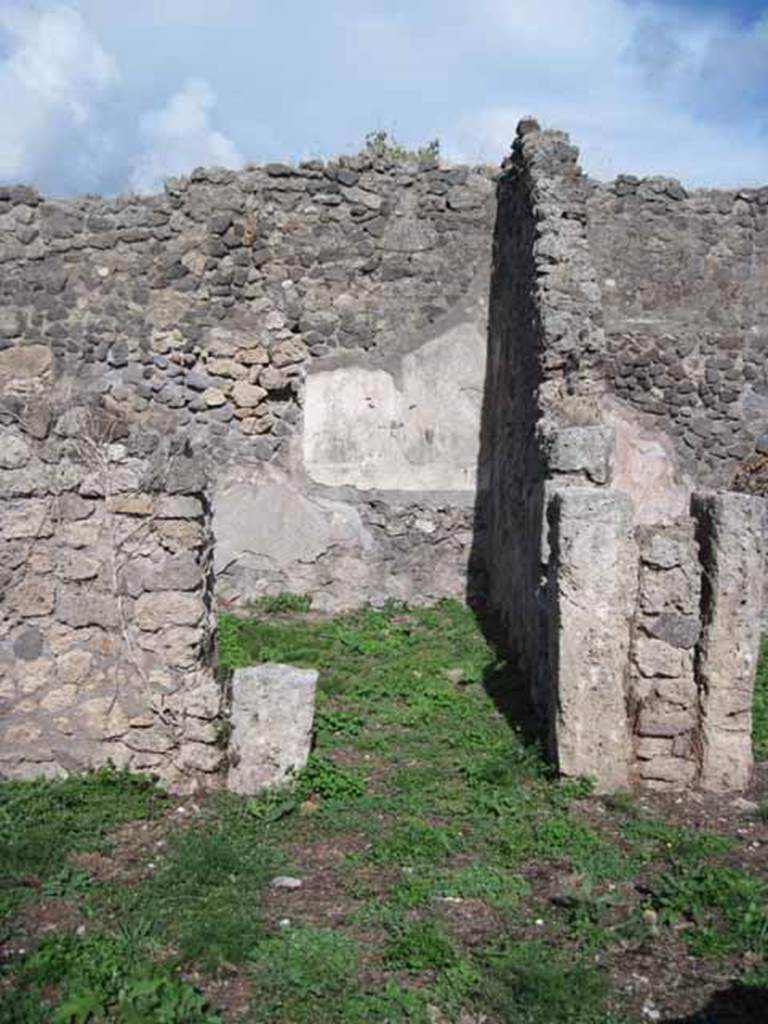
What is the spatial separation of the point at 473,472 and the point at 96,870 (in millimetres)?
6632

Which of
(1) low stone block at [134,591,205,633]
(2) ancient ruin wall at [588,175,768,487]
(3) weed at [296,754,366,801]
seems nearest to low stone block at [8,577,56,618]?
(1) low stone block at [134,591,205,633]

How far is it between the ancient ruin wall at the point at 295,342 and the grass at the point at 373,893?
13.2ft

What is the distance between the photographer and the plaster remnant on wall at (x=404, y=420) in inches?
418

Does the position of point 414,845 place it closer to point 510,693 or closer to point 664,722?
point 664,722

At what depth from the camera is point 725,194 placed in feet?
41.7

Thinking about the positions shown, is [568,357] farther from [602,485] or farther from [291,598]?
[291,598]

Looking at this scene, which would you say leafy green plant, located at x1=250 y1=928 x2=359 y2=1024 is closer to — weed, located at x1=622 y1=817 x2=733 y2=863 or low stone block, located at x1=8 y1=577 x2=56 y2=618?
weed, located at x1=622 y1=817 x2=733 y2=863

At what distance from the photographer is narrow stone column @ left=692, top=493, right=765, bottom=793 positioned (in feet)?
18.4

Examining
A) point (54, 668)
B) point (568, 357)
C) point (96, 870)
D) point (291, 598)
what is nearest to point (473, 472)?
point (291, 598)

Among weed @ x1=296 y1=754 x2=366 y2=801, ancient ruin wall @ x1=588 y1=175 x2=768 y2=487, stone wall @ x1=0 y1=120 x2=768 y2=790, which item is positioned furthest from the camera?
ancient ruin wall @ x1=588 y1=175 x2=768 y2=487

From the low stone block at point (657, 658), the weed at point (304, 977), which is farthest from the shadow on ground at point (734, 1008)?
the low stone block at point (657, 658)

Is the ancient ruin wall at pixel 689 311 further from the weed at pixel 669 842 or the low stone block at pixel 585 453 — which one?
the weed at pixel 669 842

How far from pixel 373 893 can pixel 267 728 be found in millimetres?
1351

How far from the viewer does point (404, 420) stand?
10672mm
